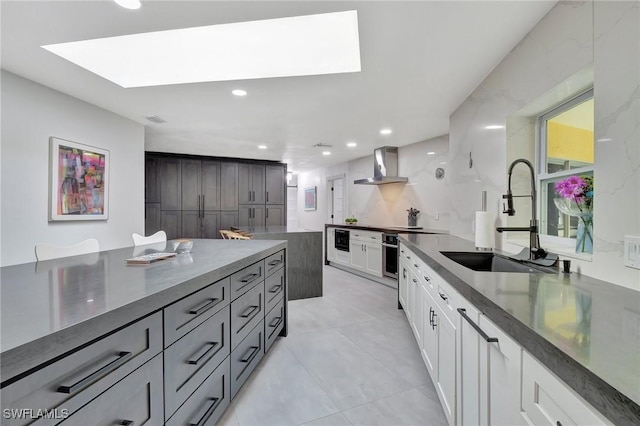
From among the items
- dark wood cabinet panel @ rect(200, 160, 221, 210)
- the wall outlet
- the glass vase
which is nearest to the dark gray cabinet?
dark wood cabinet panel @ rect(200, 160, 221, 210)

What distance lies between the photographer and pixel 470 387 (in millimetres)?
1184

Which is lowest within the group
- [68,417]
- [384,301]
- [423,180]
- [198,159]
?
[384,301]

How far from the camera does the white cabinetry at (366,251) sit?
193 inches

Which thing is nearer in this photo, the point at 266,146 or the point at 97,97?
the point at 97,97

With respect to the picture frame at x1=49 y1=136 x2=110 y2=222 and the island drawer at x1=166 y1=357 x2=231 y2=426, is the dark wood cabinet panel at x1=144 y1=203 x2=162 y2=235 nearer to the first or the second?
the picture frame at x1=49 y1=136 x2=110 y2=222

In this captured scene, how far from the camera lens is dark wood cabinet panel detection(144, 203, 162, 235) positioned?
6152 millimetres

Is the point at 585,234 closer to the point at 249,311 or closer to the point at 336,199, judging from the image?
the point at 249,311

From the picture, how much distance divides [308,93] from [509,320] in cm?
265

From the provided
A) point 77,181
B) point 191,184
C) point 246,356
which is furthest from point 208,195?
point 246,356

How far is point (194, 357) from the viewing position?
4.24ft

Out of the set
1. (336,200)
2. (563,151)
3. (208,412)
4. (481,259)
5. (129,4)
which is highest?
(129,4)

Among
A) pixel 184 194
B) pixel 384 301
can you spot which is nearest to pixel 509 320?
pixel 384 301

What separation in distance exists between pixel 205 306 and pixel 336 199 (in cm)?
646

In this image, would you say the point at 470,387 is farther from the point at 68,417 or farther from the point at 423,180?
the point at 423,180
